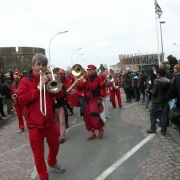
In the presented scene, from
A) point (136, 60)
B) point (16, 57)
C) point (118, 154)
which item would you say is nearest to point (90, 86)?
point (118, 154)

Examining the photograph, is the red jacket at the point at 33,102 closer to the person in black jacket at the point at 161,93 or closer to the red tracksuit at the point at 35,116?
the red tracksuit at the point at 35,116

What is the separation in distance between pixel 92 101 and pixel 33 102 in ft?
8.49

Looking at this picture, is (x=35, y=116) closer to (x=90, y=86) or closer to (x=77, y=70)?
(x=90, y=86)

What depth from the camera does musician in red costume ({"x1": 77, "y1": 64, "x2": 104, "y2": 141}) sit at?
18.8ft

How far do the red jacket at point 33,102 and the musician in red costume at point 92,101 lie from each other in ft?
7.17

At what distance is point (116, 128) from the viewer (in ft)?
23.0

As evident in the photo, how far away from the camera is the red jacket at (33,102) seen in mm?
3299

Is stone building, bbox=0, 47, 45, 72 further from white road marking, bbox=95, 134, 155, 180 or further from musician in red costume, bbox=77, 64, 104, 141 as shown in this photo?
white road marking, bbox=95, 134, 155, 180

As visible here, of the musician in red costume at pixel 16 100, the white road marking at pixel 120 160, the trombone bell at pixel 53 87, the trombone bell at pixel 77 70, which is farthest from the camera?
the musician in red costume at pixel 16 100

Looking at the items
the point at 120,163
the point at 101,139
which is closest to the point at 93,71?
the point at 101,139

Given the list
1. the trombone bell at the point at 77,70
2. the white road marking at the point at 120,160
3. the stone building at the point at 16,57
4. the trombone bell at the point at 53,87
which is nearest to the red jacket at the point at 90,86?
the trombone bell at the point at 77,70

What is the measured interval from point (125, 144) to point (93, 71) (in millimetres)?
1950

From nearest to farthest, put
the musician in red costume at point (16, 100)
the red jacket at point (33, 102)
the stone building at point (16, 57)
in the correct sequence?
1. the red jacket at point (33, 102)
2. the musician in red costume at point (16, 100)
3. the stone building at point (16, 57)

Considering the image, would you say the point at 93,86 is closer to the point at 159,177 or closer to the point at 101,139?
the point at 101,139
